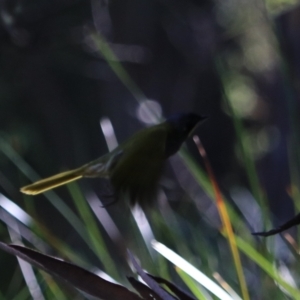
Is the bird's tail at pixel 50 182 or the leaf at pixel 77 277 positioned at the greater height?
the leaf at pixel 77 277

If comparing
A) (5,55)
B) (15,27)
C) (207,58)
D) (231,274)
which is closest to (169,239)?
(231,274)

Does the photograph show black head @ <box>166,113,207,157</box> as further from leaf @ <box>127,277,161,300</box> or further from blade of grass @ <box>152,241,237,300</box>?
leaf @ <box>127,277,161,300</box>

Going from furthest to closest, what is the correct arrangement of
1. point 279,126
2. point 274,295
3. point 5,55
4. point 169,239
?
point 279,126
point 5,55
point 169,239
point 274,295

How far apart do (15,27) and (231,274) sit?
2290 mm

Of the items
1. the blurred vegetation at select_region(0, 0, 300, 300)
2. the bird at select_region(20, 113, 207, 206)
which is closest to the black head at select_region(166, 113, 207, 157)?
the bird at select_region(20, 113, 207, 206)

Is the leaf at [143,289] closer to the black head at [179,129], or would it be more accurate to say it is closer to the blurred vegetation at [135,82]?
the black head at [179,129]

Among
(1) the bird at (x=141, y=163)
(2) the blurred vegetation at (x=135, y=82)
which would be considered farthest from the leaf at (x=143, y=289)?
(2) the blurred vegetation at (x=135, y=82)

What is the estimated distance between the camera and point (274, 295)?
0.73 m

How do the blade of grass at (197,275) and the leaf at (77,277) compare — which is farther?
the blade of grass at (197,275)

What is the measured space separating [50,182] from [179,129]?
228 mm

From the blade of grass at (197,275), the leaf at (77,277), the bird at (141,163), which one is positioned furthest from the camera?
the bird at (141,163)

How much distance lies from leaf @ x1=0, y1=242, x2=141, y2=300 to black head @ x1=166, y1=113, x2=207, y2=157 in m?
0.54

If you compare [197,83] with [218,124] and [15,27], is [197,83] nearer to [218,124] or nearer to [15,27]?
[218,124]

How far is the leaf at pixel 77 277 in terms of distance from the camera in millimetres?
513
